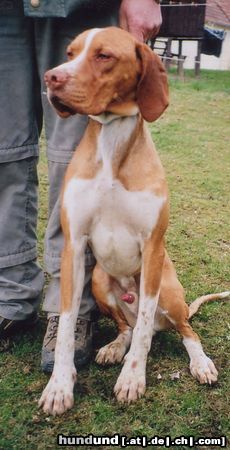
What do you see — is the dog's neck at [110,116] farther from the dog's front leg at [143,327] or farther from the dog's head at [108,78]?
the dog's front leg at [143,327]

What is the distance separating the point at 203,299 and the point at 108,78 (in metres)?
1.55

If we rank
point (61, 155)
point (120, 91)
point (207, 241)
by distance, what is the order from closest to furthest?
point (120, 91) < point (61, 155) < point (207, 241)

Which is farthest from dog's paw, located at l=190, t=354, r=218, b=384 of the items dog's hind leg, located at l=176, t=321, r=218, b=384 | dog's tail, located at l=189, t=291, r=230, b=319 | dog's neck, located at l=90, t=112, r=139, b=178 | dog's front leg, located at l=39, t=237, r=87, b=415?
dog's neck, located at l=90, t=112, r=139, b=178

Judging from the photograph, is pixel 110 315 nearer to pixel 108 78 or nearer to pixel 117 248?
pixel 117 248

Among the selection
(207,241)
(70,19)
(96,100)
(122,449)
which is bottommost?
(207,241)

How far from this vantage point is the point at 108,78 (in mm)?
2314

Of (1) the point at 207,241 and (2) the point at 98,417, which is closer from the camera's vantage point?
(2) the point at 98,417

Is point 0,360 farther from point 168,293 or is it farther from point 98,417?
point 168,293

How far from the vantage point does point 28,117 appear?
289 cm

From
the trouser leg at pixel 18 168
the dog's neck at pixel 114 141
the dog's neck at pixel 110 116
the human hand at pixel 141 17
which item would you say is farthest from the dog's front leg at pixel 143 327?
the human hand at pixel 141 17

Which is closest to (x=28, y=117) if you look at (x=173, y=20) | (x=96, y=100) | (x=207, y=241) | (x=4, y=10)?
(x=4, y=10)

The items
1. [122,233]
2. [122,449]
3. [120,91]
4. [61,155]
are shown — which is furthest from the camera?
[61,155]

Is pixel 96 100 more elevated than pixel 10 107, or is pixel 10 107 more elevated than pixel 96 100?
pixel 96 100

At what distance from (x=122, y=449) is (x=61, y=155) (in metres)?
1.37
